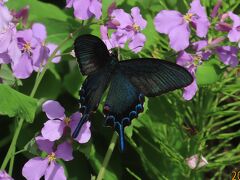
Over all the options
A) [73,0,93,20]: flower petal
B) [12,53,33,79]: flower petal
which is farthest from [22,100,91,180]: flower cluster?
[73,0,93,20]: flower petal

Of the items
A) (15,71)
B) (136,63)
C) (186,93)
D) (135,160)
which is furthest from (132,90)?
(135,160)

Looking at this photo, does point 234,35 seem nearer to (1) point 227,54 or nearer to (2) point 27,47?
(1) point 227,54

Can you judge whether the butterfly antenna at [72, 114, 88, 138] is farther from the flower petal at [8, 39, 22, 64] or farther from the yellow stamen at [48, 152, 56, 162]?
the flower petal at [8, 39, 22, 64]

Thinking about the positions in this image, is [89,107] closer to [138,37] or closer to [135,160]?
[138,37]

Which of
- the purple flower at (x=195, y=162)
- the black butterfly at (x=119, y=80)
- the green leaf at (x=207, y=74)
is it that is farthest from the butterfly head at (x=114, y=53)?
the purple flower at (x=195, y=162)

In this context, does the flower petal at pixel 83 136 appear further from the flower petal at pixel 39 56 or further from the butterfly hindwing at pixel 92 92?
the flower petal at pixel 39 56

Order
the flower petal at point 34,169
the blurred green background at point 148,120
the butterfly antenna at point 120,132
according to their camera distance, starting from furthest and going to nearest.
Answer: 1. the blurred green background at point 148,120
2. the flower petal at point 34,169
3. the butterfly antenna at point 120,132
